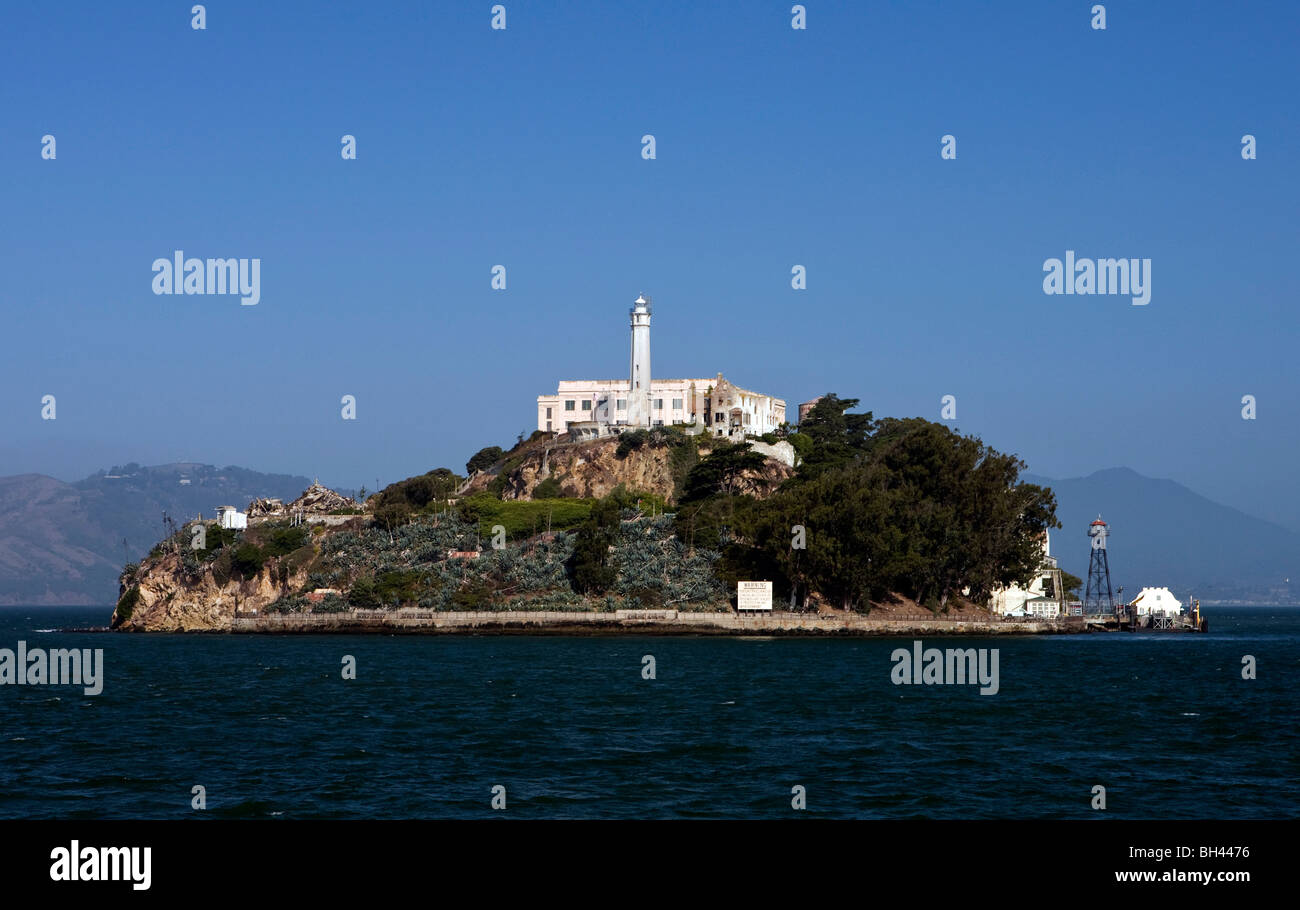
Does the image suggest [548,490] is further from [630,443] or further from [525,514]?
[630,443]

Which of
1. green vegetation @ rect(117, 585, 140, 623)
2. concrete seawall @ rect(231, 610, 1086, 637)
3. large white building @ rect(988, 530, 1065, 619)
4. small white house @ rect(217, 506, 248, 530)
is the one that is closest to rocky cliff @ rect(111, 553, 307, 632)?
green vegetation @ rect(117, 585, 140, 623)

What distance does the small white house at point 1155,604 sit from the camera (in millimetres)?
127750

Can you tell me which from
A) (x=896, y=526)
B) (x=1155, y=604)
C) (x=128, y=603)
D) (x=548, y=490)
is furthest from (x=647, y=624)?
(x=1155, y=604)

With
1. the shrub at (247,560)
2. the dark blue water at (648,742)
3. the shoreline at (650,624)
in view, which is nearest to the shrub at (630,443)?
the shoreline at (650,624)

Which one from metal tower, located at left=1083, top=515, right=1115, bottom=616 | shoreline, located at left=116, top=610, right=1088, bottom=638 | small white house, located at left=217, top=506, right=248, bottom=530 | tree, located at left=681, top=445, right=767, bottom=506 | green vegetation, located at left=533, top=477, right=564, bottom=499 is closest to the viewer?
shoreline, located at left=116, top=610, right=1088, bottom=638

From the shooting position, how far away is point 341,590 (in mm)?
112875

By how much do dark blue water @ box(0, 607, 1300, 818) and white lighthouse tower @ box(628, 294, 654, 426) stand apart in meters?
69.5

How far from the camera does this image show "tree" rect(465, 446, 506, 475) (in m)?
150

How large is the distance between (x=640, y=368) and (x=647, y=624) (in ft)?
146

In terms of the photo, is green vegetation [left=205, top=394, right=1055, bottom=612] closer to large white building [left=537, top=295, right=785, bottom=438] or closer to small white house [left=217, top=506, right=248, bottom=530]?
small white house [left=217, top=506, right=248, bottom=530]
